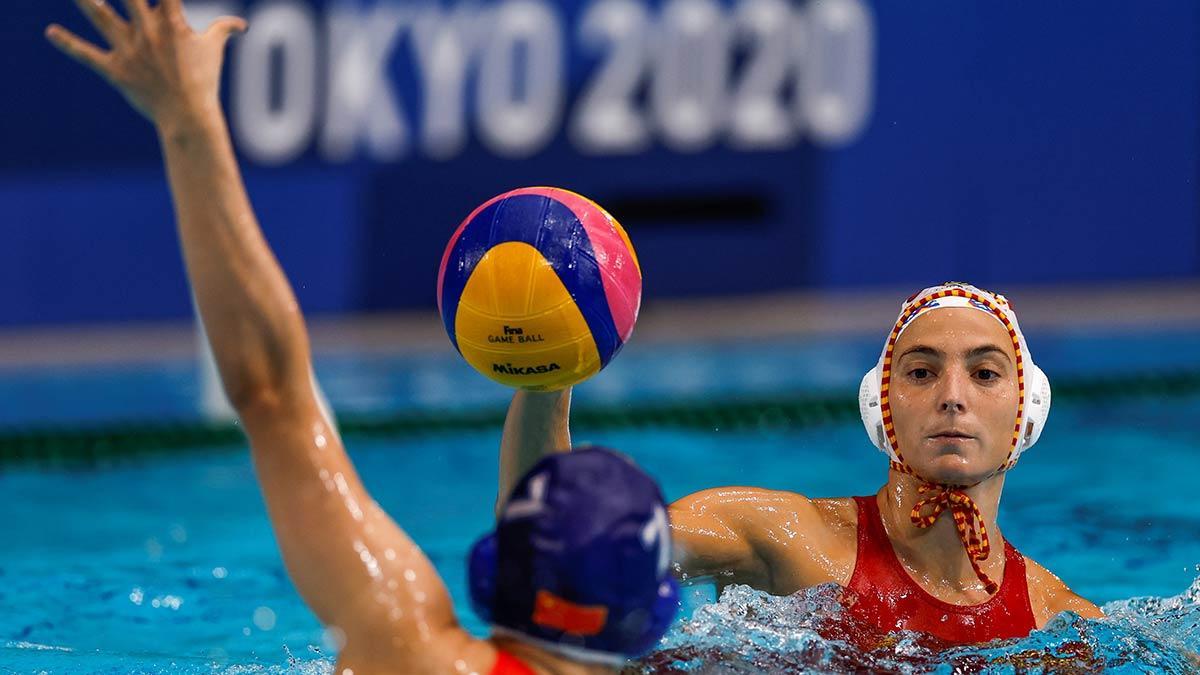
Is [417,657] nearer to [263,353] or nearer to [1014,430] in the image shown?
[263,353]

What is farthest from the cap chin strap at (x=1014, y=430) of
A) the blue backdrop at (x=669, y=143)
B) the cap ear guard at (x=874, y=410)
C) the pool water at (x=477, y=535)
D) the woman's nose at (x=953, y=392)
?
the blue backdrop at (x=669, y=143)

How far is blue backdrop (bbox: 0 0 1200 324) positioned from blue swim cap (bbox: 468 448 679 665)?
21.4 ft

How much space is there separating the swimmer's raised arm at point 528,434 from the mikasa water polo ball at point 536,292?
0.07m

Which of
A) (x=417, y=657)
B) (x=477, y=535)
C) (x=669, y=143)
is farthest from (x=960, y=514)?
(x=669, y=143)

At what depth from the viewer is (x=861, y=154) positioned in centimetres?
887

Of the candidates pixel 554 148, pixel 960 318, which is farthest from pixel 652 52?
pixel 960 318

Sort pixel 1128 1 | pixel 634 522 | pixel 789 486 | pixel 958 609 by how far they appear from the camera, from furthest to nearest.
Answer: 1. pixel 1128 1
2. pixel 789 486
3. pixel 958 609
4. pixel 634 522

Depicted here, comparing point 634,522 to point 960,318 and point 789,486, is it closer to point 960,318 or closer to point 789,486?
point 960,318

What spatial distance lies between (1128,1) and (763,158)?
7.27 feet

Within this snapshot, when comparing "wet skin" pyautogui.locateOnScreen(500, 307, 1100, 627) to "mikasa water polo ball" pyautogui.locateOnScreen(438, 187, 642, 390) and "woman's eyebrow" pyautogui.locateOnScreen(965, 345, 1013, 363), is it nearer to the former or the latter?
"woman's eyebrow" pyautogui.locateOnScreen(965, 345, 1013, 363)

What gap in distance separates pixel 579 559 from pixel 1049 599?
5.10 ft

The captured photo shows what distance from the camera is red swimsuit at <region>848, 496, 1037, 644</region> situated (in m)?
2.99

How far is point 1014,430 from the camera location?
9.84 feet

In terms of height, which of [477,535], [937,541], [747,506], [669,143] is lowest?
[477,535]
